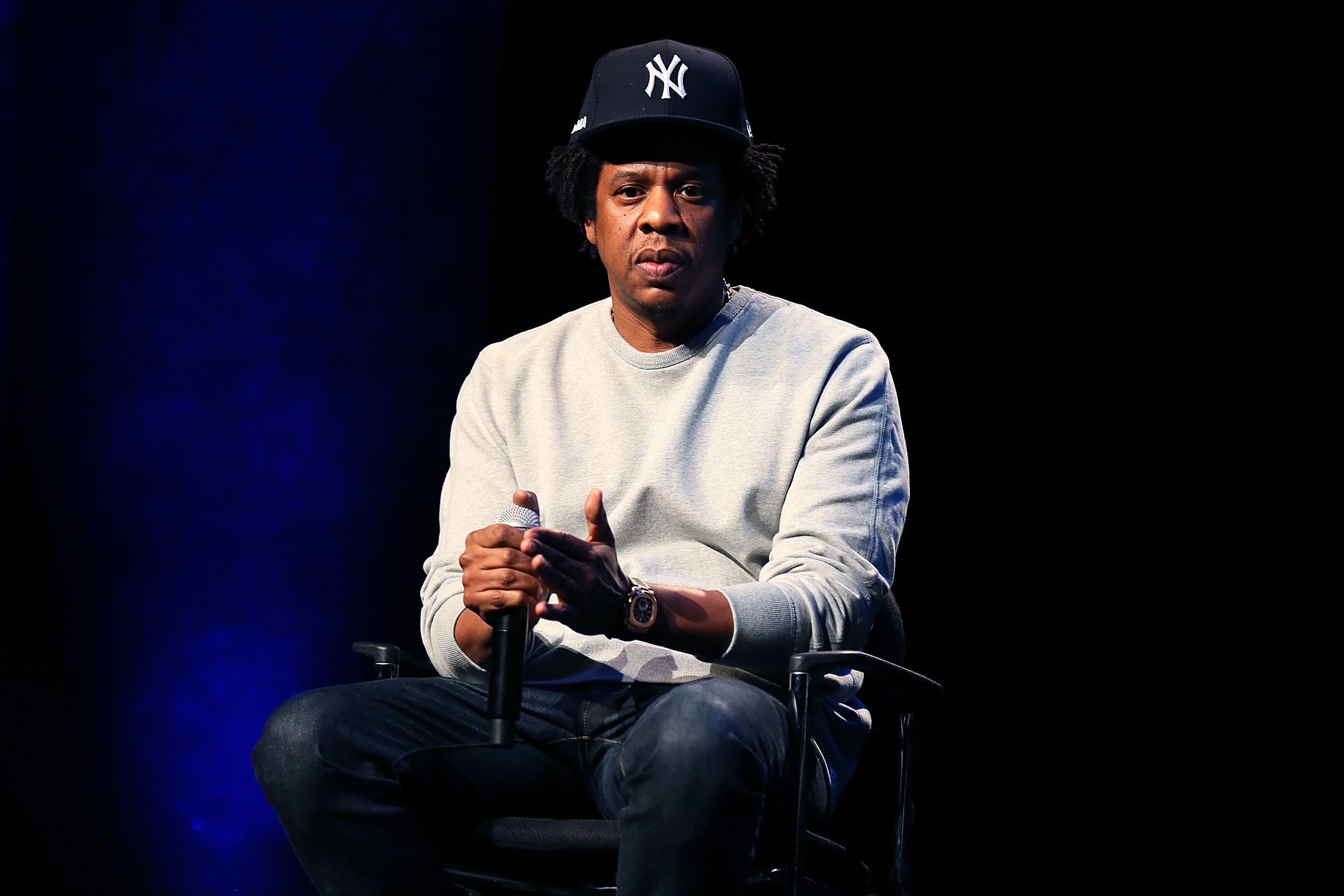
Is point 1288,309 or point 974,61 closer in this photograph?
point 1288,309

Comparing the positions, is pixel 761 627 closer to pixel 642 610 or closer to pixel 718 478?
pixel 642 610

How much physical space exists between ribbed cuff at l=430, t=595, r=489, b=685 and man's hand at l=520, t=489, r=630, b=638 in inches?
13.2

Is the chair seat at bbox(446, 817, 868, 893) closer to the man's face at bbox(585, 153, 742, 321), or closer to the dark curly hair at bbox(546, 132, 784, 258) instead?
the man's face at bbox(585, 153, 742, 321)

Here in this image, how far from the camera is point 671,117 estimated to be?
1.95 m

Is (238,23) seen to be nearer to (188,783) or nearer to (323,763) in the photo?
(188,783)

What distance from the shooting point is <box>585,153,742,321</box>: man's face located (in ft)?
6.49

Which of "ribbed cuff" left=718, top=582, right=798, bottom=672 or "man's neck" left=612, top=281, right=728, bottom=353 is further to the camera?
"man's neck" left=612, top=281, right=728, bottom=353

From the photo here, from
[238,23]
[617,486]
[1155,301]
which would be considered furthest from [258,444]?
[1155,301]

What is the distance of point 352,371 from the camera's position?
9.43 feet

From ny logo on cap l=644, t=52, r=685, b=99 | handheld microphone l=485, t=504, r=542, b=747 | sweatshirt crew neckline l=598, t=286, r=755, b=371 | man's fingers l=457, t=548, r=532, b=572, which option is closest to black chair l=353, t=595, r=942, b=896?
handheld microphone l=485, t=504, r=542, b=747

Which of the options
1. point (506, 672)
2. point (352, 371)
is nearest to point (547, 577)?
point (506, 672)

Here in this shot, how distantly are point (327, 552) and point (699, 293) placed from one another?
129 cm

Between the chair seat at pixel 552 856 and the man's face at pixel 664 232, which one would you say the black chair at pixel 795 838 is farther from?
the man's face at pixel 664 232

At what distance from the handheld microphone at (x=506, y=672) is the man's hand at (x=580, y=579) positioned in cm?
5
